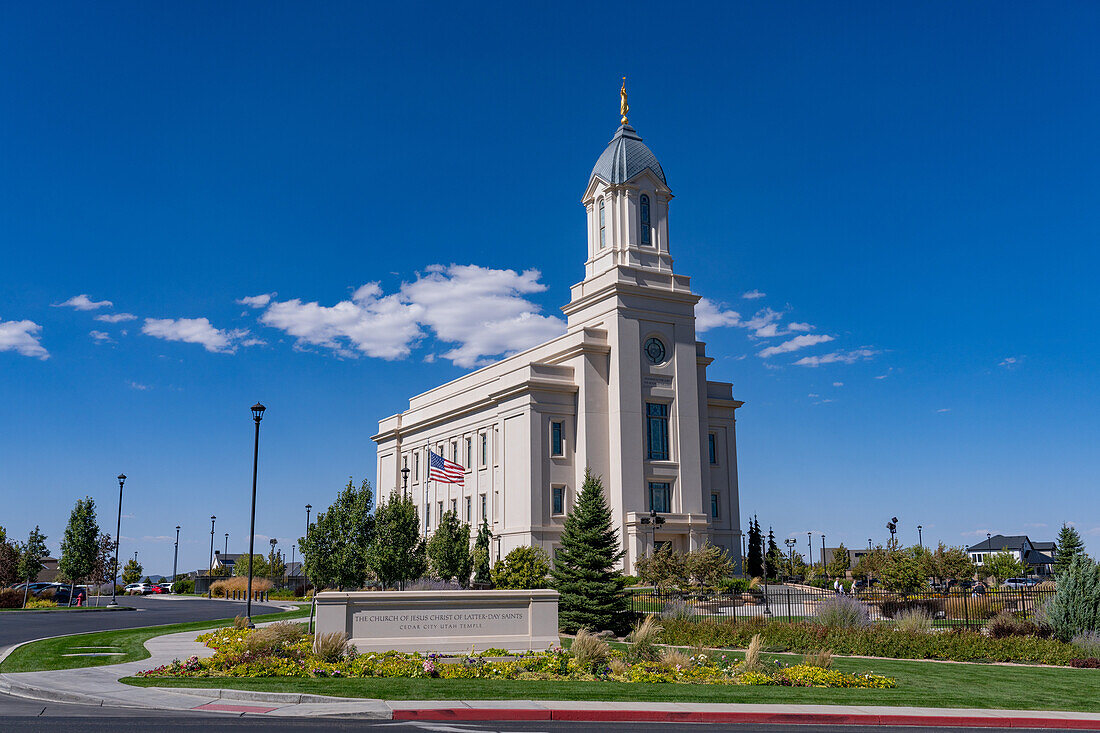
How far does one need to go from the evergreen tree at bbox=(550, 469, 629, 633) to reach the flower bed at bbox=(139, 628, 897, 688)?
10.9 m

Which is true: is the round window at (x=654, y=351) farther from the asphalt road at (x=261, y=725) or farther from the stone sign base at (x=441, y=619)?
the asphalt road at (x=261, y=725)

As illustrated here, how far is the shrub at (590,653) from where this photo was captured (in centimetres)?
1947

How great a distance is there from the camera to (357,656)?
65.8ft

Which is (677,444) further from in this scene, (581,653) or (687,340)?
(581,653)

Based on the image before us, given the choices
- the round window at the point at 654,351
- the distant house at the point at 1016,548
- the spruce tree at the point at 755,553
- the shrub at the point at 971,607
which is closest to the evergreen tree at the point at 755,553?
the spruce tree at the point at 755,553

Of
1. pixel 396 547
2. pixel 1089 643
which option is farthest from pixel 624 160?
pixel 1089 643

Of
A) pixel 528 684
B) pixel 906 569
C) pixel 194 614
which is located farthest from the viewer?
pixel 906 569

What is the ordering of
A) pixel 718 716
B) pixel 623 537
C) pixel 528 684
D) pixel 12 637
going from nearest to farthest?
pixel 718 716, pixel 528 684, pixel 12 637, pixel 623 537

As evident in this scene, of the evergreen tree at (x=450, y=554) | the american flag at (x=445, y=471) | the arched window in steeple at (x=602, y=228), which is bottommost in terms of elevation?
the evergreen tree at (x=450, y=554)

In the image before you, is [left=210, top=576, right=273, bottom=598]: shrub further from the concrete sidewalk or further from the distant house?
the distant house

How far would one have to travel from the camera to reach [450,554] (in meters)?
53.2

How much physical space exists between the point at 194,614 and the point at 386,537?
948 cm

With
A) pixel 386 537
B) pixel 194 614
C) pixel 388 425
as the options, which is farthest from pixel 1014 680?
pixel 388 425

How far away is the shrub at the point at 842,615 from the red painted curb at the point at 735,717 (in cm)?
1274
